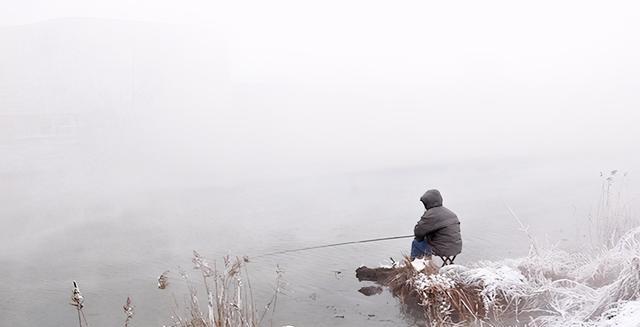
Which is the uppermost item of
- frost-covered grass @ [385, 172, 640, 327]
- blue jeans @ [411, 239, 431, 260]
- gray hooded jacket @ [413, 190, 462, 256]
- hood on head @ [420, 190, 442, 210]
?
hood on head @ [420, 190, 442, 210]

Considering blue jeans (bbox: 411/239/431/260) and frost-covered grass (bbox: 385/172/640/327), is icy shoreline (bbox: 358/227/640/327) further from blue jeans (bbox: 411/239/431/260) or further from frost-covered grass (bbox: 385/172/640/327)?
blue jeans (bbox: 411/239/431/260)

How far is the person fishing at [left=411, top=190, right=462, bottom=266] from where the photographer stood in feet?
25.9

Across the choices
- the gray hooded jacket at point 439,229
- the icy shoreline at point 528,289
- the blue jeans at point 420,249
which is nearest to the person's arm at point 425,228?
the gray hooded jacket at point 439,229

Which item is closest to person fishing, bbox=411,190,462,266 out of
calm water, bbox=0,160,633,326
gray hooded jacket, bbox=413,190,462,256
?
gray hooded jacket, bbox=413,190,462,256

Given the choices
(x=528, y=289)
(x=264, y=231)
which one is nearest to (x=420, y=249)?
(x=528, y=289)

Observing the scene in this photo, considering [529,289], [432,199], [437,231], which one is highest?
[432,199]

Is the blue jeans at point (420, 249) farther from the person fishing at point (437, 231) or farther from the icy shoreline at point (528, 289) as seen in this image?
the icy shoreline at point (528, 289)

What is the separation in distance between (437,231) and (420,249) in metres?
0.38

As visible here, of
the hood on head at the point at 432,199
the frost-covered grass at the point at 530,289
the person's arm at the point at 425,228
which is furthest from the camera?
the hood on head at the point at 432,199

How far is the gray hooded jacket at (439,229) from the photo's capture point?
7902 mm

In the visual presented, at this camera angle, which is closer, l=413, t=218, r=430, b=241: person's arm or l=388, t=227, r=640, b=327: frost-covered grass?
l=388, t=227, r=640, b=327: frost-covered grass

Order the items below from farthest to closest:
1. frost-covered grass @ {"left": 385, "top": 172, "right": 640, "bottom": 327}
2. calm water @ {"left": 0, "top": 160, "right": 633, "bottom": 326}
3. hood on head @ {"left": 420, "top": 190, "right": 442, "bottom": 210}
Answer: calm water @ {"left": 0, "top": 160, "right": 633, "bottom": 326} < hood on head @ {"left": 420, "top": 190, "right": 442, "bottom": 210} < frost-covered grass @ {"left": 385, "top": 172, "right": 640, "bottom": 327}

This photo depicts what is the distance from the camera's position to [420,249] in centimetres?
809

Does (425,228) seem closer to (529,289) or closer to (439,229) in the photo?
(439,229)
